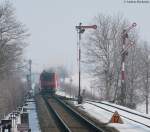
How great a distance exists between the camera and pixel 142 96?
2975 inches

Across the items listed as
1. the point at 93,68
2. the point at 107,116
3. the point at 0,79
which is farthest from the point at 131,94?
the point at 107,116

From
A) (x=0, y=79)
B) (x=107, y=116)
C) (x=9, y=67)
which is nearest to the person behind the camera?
(x=107, y=116)

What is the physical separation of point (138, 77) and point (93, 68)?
23.9ft

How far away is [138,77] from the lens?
238ft

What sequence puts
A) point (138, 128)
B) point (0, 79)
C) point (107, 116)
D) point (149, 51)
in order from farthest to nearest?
1. point (149, 51)
2. point (0, 79)
3. point (107, 116)
4. point (138, 128)

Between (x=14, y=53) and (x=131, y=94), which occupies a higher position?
(x=14, y=53)

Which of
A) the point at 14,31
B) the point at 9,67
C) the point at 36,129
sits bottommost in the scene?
the point at 36,129

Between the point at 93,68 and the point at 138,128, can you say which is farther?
the point at 93,68

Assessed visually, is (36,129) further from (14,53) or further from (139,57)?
(139,57)

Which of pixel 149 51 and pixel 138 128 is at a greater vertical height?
pixel 149 51

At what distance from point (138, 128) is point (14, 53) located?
41.1 meters

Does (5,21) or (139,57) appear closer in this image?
(5,21)

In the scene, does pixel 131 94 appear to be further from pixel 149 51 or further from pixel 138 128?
pixel 138 128

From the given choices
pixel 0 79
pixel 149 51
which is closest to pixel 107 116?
pixel 0 79
